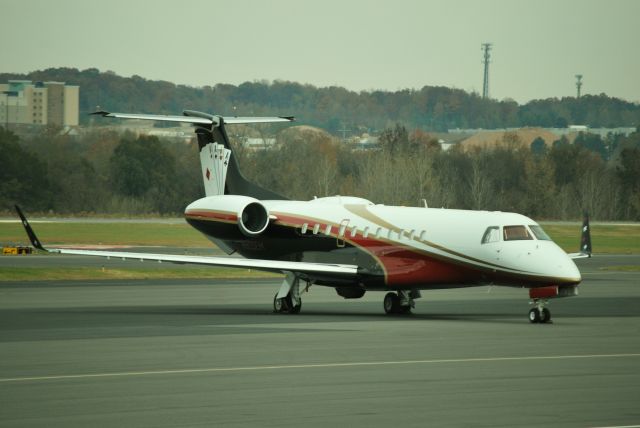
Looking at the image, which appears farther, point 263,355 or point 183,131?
point 183,131

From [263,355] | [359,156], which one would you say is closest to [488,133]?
[359,156]

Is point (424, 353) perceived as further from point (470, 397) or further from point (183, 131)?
point (183, 131)

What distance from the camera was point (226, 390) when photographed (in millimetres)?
16906

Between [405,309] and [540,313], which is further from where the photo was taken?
[405,309]

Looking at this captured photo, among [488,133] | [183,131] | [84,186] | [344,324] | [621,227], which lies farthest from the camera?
[488,133]

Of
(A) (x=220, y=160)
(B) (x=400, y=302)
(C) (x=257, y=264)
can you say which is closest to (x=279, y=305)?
(C) (x=257, y=264)

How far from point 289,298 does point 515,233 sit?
21.1 ft

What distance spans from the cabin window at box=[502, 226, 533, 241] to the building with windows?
5866 inches

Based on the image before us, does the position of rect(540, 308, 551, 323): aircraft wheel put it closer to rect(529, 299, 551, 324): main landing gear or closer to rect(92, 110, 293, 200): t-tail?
rect(529, 299, 551, 324): main landing gear

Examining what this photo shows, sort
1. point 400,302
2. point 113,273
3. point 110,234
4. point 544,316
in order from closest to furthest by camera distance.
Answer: point 544,316 → point 400,302 → point 113,273 → point 110,234

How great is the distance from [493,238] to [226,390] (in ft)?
42.1

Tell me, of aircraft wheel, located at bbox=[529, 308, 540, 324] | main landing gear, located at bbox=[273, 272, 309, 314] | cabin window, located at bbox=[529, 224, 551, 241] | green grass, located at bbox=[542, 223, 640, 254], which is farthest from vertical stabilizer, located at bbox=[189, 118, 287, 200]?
green grass, located at bbox=[542, 223, 640, 254]

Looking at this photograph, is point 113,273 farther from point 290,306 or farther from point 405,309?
point 405,309

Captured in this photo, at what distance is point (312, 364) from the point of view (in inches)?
786
